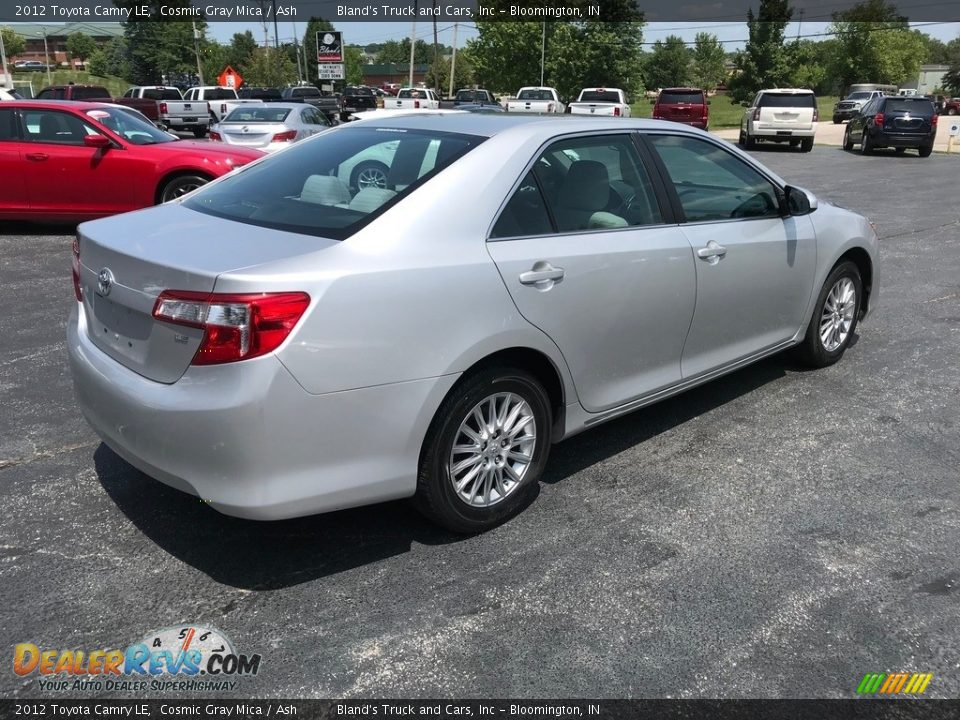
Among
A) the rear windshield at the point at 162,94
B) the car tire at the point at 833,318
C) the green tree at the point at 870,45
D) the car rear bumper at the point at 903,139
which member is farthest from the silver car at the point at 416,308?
the green tree at the point at 870,45

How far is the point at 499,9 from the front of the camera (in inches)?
2997

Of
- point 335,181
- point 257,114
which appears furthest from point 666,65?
point 335,181

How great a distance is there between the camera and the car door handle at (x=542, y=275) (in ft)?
10.9

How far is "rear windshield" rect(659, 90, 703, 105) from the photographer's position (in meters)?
28.4

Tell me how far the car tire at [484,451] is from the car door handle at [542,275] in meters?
0.35

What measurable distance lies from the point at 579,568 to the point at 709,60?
137 meters

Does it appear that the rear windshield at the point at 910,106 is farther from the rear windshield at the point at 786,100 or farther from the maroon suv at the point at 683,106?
the maroon suv at the point at 683,106

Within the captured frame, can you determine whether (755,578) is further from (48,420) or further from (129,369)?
(48,420)

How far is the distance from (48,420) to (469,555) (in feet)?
8.51

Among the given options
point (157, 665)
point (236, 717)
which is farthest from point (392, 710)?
point (157, 665)

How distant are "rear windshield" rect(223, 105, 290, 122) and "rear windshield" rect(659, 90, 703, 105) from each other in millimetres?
16219

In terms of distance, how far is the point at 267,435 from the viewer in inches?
108

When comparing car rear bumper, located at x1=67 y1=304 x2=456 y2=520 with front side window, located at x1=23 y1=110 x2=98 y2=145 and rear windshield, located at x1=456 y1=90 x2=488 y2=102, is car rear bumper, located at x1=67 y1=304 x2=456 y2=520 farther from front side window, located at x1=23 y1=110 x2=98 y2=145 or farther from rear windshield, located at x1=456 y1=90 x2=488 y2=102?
rear windshield, located at x1=456 y1=90 x2=488 y2=102

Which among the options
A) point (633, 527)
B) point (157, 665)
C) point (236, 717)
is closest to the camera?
point (236, 717)
